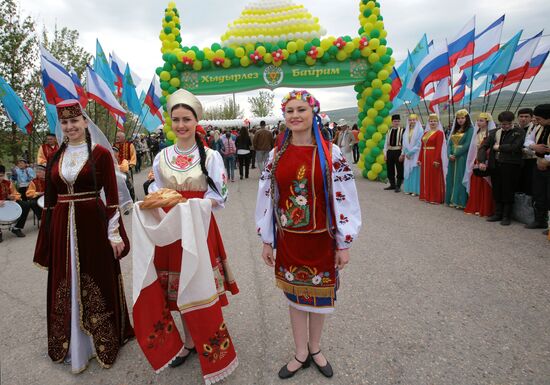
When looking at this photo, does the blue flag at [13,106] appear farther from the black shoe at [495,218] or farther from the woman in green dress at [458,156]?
the black shoe at [495,218]

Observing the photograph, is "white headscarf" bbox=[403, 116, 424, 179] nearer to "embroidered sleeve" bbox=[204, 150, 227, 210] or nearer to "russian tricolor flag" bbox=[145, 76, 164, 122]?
"russian tricolor flag" bbox=[145, 76, 164, 122]

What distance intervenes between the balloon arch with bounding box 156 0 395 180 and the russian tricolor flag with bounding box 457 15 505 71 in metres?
2.63

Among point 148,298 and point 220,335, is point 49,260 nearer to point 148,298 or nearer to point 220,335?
point 148,298

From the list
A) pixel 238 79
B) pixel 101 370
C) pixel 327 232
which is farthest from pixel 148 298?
pixel 238 79

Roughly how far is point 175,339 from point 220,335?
13.7 inches

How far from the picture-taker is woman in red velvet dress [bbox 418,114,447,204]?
7285 mm

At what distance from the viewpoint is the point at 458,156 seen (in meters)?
6.66

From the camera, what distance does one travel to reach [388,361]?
239 cm

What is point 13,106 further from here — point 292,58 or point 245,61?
point 292,58

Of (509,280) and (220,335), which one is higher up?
(220,335)

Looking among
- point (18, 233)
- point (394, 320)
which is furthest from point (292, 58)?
point (394, 320)

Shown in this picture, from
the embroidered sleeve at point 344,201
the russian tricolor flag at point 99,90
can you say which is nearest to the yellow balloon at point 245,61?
the russian tricolor flag at point 99,90

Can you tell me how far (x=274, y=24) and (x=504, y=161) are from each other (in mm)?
7004

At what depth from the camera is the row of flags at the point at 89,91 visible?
6.03 meters
